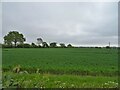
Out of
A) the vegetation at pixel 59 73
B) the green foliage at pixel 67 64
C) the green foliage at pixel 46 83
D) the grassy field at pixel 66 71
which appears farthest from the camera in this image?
the green foliage at pixel 67 64

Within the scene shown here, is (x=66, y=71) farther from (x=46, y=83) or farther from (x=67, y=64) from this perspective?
(x=46, y=83)

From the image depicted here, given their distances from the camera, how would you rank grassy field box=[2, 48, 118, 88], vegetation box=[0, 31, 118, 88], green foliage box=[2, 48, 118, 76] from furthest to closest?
green foliage box=[2, 48, 118, 76], grassy field box=[2, 48, 118, 88], vegetation box=[0, 31, 118, 88]

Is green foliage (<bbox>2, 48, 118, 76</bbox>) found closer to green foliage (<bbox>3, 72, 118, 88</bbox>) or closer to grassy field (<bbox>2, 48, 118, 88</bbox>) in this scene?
grassy field (<bbox>2, 48, 118, 88</bbox>)

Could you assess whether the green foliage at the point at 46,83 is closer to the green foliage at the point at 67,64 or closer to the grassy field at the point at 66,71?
the grassy field at the point at 66,71

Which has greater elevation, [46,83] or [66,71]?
[46,83]

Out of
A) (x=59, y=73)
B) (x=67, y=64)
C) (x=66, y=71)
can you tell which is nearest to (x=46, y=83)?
(x=59, y=73)

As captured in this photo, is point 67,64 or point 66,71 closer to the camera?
point 66,71

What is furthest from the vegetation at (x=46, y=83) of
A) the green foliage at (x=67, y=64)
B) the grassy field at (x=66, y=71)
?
the green foliage at (x=67, y=64)

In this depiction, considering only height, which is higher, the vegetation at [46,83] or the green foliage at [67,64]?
the vegetation at [46,83]

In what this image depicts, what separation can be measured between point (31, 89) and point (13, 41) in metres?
78.0

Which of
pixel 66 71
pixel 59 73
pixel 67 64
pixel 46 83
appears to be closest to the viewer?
pixel 46 83

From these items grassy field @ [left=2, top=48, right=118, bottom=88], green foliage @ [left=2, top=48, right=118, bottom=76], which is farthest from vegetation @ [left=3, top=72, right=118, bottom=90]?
green foliage @ [left=2, top=48, right=118, bottom=76]

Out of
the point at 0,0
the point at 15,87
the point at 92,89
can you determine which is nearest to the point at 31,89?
the point at 15,87

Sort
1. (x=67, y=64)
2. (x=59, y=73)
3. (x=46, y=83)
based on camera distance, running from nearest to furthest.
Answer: (x=46, y=83)
(x=59, y=73)
(x=67, y=64)
